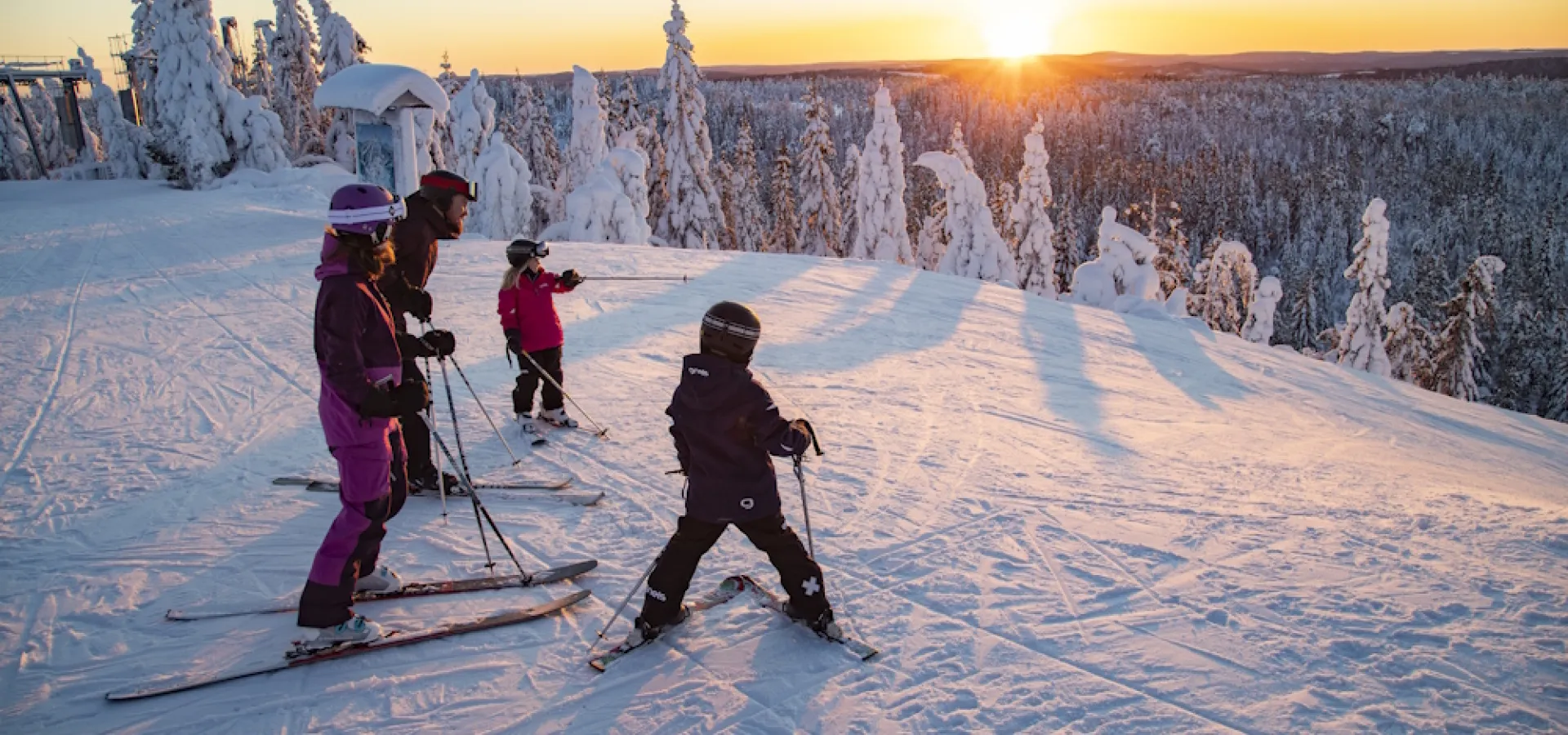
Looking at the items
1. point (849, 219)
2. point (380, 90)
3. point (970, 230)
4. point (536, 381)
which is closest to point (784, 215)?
point (849, 219)

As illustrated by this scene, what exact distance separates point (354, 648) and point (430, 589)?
0.58 m

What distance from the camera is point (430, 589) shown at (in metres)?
4.26

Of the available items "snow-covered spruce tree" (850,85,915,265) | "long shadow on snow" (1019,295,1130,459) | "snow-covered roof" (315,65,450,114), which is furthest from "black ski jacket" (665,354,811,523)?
"snow-covered spruce tree" (850,85,915,265)

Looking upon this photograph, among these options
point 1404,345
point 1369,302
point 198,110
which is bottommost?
point 1404,345

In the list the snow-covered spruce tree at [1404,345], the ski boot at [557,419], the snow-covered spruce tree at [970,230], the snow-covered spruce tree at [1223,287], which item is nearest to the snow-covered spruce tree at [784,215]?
the snow-covered spruce tree at [970,230]

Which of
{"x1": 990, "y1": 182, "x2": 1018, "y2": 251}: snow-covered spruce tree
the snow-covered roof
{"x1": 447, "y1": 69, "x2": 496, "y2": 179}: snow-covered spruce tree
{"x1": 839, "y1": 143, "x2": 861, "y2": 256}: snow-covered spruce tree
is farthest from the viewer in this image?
{"x1": 839, "y1": 143, "x2": 861, "y2": 256}: snow-covered spruce tree

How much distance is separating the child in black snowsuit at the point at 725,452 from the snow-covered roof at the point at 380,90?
13.3m

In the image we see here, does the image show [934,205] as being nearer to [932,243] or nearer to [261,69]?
[932,243]

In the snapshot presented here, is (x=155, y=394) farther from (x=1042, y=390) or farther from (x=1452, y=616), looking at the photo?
(x=1452, y=616)

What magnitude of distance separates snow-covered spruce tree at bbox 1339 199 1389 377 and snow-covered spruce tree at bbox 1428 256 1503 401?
4.59m

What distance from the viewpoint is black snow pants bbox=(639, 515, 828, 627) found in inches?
141

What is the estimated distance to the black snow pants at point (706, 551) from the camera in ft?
11.8

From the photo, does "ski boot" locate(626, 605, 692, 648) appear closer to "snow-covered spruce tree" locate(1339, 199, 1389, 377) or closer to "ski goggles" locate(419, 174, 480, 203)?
"ski goggles" locate(419, 174, 480, 203)

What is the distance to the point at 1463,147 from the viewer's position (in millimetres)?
124562
